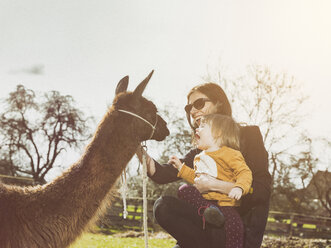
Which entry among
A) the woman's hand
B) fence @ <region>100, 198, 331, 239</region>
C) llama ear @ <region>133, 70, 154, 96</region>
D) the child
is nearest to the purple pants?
the child

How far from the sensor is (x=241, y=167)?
108 inches

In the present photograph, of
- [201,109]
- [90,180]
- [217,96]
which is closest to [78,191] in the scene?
[90,180]

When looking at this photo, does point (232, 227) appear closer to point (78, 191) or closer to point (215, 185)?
point (215, 185)

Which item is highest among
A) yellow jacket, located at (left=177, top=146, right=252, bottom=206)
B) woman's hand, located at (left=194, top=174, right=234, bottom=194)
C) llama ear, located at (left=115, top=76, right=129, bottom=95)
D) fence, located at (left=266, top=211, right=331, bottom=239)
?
llama ear, located at (left=115, top=76, right=129, bottom=95)

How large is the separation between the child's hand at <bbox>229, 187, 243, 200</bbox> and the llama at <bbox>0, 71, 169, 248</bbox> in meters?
0.98

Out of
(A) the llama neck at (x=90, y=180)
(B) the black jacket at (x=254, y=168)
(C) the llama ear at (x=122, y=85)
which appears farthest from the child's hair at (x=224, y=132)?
(C) the llama ear at (x=122, y=85)

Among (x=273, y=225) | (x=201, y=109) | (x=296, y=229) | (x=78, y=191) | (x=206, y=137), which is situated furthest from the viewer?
(x=273, y=225)

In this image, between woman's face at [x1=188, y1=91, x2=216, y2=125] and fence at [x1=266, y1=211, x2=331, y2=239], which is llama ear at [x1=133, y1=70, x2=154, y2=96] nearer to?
woman's face at [x1=188, y1=91, x2=216, y2=125]

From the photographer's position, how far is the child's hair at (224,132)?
9.61ft

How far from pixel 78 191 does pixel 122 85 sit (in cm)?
118

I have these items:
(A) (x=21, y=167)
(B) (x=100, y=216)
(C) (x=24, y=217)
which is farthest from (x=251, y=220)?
(A) (x=21, y=167)

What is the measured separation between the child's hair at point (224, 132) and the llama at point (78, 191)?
65 cm

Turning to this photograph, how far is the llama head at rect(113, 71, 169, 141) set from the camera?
3059mm

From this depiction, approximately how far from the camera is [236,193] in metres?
2.58
